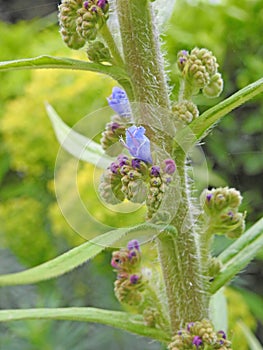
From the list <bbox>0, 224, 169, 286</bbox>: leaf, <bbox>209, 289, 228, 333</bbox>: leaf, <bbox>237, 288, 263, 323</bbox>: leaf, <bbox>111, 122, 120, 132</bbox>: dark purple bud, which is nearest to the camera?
<bbox>0, 224, 169, 286</bbox>: leaf

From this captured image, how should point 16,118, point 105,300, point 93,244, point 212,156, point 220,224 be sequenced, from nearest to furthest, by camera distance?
point 93,244 < point 220,224 < point 105,300 < point 16,118 < point 212,156

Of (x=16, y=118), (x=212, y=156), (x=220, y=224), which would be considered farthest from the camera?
(x=212, y=156)

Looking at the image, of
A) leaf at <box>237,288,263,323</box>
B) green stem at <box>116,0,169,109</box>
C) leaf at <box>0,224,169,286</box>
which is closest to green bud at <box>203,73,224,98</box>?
green stem at <box>116,0,169,109</box>

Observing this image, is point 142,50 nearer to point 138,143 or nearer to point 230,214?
point 138,143

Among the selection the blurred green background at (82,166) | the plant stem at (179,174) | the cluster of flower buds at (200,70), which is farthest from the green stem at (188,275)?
the blurred green background at (82,166)

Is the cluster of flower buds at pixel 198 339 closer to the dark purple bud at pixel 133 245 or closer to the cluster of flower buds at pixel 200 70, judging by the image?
the dark purple bud at pixel 133 245

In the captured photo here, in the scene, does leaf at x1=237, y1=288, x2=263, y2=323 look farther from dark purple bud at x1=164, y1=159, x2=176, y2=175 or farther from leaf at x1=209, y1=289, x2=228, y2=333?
dark purple bud at x1=164, y1=159, x2=176, y2=175

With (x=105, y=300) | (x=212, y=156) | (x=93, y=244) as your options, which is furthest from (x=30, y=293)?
(x=93, y=244)

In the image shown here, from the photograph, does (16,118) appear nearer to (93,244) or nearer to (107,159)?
(107,159)
